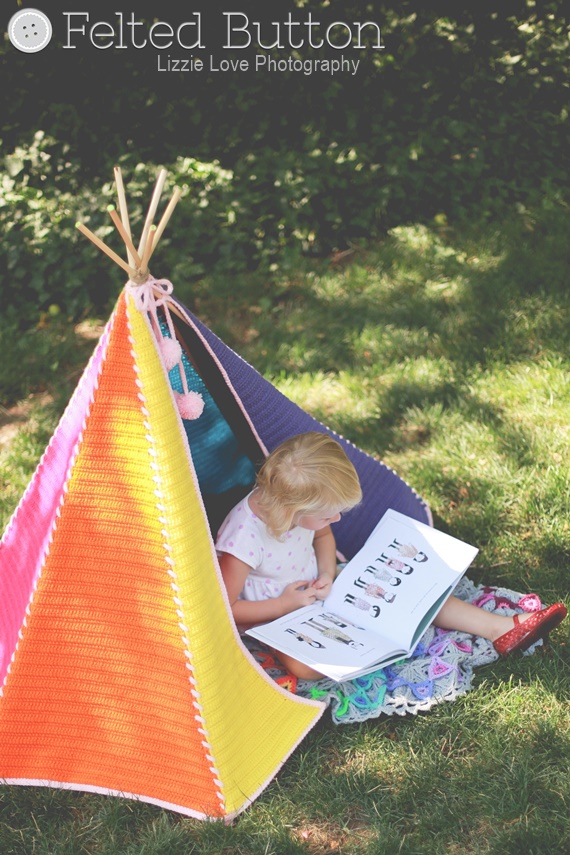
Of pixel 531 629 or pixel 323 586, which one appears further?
pixel 323 586

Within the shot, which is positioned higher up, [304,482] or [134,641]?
[304,482]

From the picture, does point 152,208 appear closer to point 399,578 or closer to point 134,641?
point 134,641

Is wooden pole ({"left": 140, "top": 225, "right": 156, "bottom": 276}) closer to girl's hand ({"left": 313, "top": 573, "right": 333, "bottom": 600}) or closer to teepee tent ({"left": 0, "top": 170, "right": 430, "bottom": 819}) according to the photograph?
teepee tent ({"left": 0, "top": 170, "right": 430, "bottom": 819})

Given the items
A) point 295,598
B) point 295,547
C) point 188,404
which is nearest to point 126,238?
point 188,404

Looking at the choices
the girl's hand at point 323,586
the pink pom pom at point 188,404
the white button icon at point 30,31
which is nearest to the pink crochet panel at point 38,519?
the pink pom pom at point 188,404

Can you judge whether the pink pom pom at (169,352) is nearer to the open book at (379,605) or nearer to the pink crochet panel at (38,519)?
the pink crochet panel at (38,519)

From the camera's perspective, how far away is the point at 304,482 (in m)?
2.70

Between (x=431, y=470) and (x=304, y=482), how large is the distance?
3.36 ft

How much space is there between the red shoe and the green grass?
6 cm

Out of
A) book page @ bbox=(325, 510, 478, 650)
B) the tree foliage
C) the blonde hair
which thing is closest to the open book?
book page @ bbox=(325, 510, 478, 650)

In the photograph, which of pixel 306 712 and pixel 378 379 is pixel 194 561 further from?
pixel 378 379

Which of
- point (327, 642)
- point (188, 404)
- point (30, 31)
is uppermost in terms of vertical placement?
point (30, 31)

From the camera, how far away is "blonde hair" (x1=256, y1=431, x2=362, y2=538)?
106 inches

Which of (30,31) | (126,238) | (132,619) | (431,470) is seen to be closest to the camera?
(126,238)
